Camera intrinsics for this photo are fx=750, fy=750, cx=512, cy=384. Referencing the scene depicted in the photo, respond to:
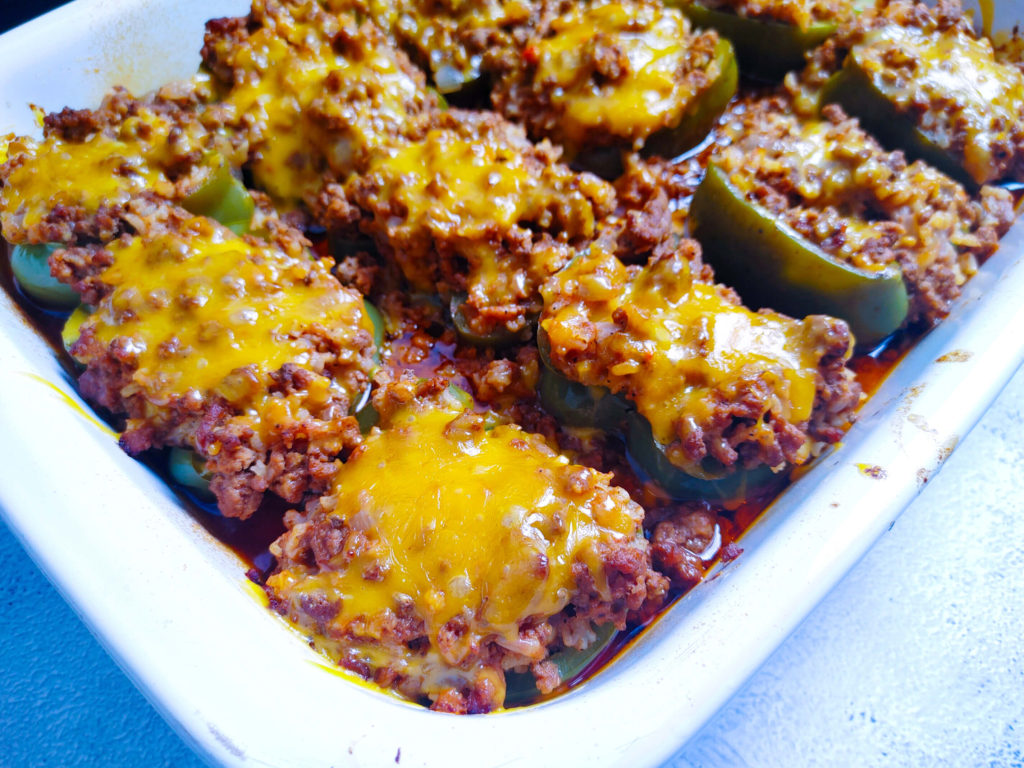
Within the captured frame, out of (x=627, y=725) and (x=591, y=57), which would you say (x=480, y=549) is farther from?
(x=591, y=57)

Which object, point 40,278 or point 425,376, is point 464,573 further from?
point 40,278

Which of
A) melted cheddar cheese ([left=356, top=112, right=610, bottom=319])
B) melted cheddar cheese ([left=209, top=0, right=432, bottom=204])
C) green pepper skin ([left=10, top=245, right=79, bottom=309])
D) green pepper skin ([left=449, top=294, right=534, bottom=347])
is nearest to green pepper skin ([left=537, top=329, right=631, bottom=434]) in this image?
green pepper skin ([left=449, top=294, right=534, bottom=347])

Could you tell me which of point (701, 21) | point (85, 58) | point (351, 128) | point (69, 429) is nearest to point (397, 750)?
point (69, 429)

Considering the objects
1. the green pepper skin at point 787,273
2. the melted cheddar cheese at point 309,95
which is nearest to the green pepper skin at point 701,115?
the green pepper skin at point 787,273

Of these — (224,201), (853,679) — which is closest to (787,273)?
(853,679)

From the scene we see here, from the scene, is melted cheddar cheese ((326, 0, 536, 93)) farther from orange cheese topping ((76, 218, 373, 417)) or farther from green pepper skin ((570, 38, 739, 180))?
orange cheese topping ((76, 218, 373, 417))

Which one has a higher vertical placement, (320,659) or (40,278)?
(40,278)
